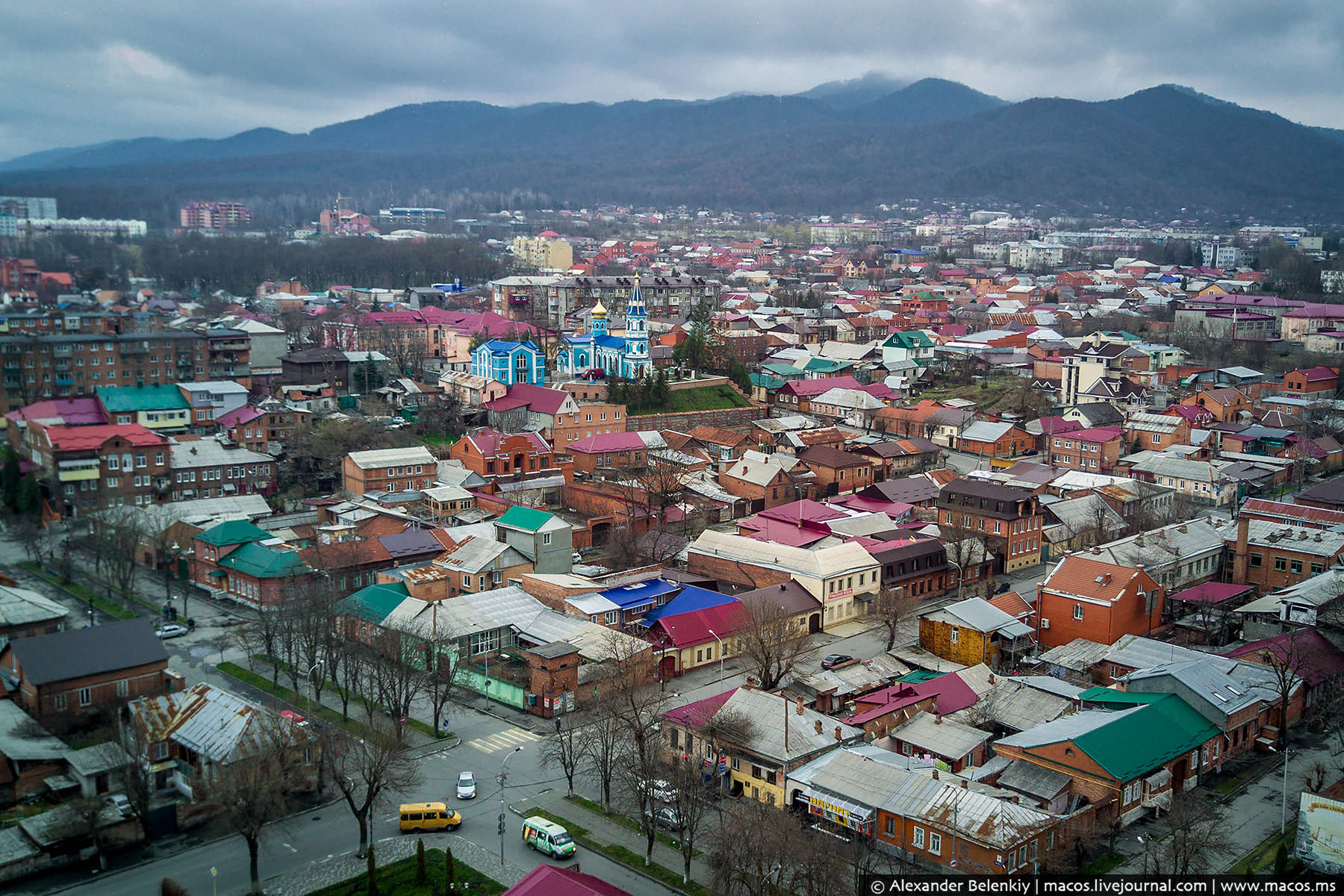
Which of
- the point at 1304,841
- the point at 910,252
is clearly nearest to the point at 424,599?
the point at 1304,841

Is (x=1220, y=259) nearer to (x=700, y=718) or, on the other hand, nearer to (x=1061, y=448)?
(x=1061, y=448)

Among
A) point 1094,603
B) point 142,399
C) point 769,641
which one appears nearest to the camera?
point 769,641

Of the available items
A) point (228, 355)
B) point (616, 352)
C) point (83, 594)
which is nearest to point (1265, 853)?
point (83, 594)

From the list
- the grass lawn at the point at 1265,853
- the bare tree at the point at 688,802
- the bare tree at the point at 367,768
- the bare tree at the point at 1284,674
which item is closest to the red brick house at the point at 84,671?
the bare tree at the point at 367,768

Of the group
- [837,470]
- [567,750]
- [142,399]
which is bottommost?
[567,750]

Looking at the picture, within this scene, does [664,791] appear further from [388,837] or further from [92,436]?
[92,436]

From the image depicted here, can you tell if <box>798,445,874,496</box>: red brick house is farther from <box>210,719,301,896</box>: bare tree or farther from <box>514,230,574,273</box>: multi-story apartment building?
<box>514,230,574,273</box>: multi-story apartment building
